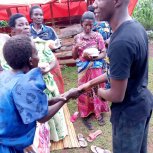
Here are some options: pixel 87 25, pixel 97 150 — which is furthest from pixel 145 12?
pixel 97 150

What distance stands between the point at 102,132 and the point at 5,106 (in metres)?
2.49

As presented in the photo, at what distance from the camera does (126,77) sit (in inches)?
69.0

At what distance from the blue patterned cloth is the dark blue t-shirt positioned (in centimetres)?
53

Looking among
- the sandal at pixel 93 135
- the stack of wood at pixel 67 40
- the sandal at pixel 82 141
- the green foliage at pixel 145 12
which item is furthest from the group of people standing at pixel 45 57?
the green foliage at pixel 145 12

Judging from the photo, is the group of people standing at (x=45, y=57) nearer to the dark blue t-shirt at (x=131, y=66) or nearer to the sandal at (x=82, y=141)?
the sandal at (x=82, y=141)

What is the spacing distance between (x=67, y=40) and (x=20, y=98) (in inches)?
202

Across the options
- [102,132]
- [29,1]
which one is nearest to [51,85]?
[102,132]

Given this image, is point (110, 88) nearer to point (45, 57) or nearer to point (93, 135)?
point (45, 57)

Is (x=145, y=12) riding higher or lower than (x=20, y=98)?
lower

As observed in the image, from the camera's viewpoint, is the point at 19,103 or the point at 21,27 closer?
the point at 19,103

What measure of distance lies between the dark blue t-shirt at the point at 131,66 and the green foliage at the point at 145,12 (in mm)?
7633

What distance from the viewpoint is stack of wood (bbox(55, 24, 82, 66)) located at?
660cm

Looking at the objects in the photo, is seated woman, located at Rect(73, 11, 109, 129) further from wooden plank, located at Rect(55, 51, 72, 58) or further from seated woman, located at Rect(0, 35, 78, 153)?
wooden plank, located at Rect(55, 51, 72, 58)

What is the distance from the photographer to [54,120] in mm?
3482
